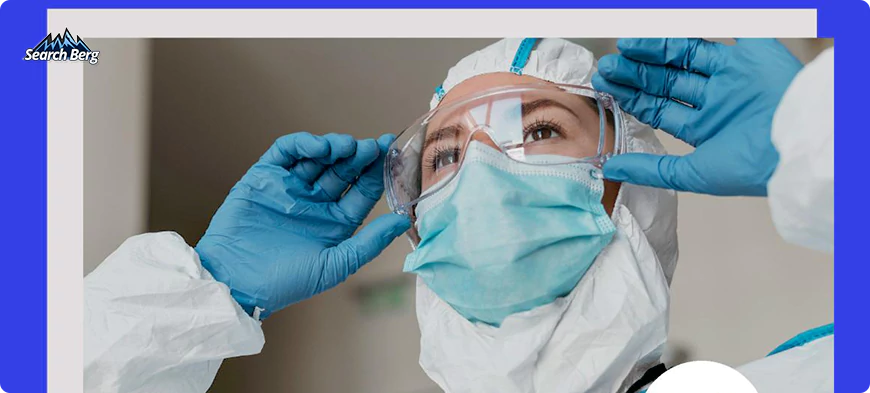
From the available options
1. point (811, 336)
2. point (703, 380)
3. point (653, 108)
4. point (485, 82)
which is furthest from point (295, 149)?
point (811, 336)

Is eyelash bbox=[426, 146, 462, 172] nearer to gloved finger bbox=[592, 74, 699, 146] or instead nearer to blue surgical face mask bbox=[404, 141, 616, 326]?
blue surgical face mask bbox=[404, 141, 616, 326]

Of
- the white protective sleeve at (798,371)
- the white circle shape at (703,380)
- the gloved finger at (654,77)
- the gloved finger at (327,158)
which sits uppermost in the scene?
the gloved finger at (654,77)

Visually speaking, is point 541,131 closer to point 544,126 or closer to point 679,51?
point 544,126

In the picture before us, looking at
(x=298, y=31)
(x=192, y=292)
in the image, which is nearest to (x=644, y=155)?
(x=298, y=31)

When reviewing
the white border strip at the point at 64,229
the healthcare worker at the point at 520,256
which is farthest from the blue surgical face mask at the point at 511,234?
the white border strip at the point at 64,229

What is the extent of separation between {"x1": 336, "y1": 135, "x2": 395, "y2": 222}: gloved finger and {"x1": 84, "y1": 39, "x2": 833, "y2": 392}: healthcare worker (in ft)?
0.25

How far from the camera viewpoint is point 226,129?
2.15 m

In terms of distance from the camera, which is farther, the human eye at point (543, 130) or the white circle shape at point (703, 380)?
the human eye at point (543, 130)

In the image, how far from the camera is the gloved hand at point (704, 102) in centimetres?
98

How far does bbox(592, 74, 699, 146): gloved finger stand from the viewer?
1.14 meters

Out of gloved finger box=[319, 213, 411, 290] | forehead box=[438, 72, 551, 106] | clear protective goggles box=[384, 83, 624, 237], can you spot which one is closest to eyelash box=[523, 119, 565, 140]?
clear protective goggles box=[384, 83, 624, 237]

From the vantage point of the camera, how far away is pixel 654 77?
3.83 ft

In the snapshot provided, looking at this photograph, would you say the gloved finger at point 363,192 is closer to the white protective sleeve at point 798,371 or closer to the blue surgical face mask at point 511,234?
the blue surgical face mask at point 511,234

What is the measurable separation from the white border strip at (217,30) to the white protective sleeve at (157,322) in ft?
0.14
